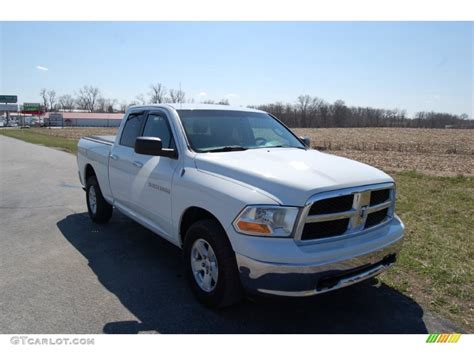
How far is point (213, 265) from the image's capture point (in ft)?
10.9

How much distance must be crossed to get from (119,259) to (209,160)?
205 cm

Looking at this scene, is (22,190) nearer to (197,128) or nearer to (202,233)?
(197,128)

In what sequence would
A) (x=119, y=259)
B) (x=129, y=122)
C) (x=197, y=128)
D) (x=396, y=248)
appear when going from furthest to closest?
(x=129, y=122), (x=119, y=259), (x=197, y=128), (x=396, y=248)

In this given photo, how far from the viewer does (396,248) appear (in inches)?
138

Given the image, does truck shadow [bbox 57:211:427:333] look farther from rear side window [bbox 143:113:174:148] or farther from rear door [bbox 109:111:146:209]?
rear side window [bbox 143:113:174:148]

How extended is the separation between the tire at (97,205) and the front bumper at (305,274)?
3.74 m

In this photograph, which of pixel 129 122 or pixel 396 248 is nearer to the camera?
pixel 396 248

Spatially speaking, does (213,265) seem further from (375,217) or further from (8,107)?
(8,107)

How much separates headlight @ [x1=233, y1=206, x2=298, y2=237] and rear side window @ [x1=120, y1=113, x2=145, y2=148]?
8.62 ft

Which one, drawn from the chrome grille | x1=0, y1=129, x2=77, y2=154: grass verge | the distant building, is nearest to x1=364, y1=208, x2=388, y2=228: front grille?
the chrome grille

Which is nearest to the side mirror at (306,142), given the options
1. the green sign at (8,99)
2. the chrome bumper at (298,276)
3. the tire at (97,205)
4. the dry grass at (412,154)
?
the chrome bumper at (298,276)

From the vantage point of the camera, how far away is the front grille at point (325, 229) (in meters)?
2.92

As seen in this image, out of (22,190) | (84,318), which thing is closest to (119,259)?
(84,318)

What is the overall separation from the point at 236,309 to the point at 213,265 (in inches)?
19.7
